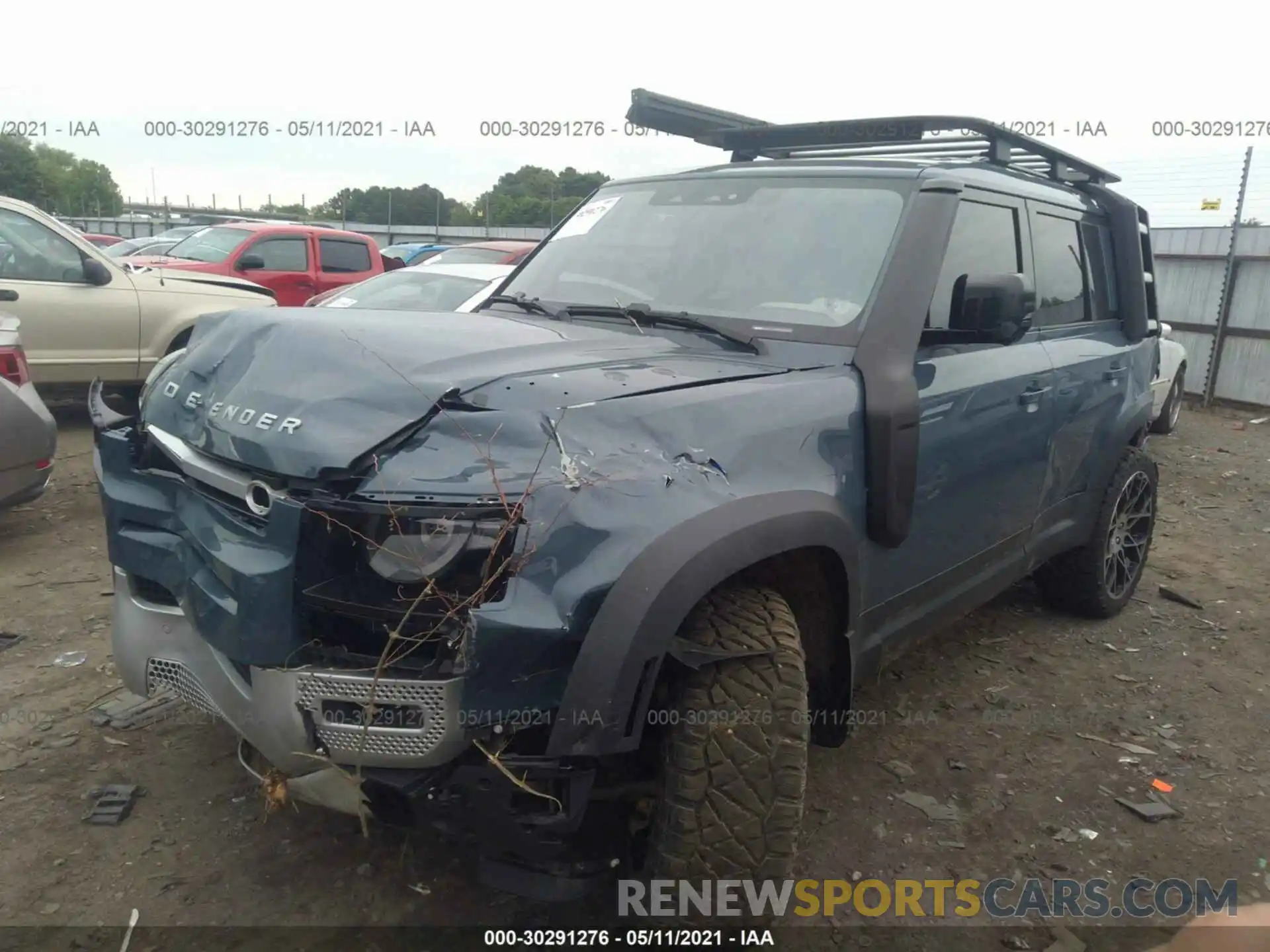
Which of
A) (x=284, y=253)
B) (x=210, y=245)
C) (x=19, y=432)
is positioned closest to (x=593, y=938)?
(x=19, y=432)

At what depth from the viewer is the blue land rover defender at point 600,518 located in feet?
5.96

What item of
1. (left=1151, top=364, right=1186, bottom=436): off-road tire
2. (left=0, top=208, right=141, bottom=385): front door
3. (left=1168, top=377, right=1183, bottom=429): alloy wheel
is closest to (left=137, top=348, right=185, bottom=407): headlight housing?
(left=0, top=208, right=141, bottom=385): front door

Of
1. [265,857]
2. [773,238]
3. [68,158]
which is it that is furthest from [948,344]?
[68,158]

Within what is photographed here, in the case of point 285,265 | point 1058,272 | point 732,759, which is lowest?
point 732,759

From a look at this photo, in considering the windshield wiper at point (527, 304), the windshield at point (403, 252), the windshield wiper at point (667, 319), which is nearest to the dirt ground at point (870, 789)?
the windshield wiper at point (667, 319)

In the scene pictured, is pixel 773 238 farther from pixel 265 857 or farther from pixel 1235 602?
pixel 1235 602

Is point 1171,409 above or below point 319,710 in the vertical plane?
below

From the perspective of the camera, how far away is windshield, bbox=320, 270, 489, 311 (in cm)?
707

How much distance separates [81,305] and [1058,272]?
21.8 ft

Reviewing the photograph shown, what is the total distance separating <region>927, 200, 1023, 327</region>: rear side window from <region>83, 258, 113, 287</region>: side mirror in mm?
6442

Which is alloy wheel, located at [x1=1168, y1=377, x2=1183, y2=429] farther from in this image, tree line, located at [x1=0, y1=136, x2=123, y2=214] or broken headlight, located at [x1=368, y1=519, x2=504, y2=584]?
tree line, located at [x1=0, y1=136, x2=123, y2=214]

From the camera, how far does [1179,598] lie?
4.92 metres

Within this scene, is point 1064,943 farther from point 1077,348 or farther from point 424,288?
point 424,288

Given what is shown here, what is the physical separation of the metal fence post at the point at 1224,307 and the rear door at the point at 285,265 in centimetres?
1137
